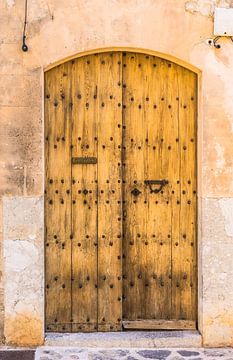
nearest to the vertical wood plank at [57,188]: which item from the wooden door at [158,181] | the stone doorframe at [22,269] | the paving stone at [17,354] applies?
the stone doorframe at [22,269]

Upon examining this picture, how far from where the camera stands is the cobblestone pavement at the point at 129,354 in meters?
5.42

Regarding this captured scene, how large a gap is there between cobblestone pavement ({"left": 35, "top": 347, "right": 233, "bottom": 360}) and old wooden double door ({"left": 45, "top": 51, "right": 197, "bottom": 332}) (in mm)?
308

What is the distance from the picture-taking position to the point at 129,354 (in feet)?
18.1

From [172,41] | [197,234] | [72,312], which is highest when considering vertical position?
[172,41]

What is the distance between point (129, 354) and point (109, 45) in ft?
8.68

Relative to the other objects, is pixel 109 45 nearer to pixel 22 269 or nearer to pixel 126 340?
pixel 22 269

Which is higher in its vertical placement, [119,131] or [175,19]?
[175,19]

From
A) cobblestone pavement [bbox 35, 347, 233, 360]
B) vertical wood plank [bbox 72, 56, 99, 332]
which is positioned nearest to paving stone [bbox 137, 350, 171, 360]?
cobblestone pavement [bbox 35, 347, 233, 360]

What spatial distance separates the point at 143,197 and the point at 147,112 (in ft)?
2.53

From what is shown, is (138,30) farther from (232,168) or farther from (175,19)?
(232,168)

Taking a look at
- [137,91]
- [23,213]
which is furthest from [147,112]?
[23,213]

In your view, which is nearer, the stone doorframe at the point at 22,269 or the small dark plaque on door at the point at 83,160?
the stone doorframe at the point at 22,269

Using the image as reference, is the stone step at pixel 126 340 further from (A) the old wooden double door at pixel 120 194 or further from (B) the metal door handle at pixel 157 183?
(B) the metal door handle at pixel 157 183

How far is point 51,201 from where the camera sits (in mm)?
5816
